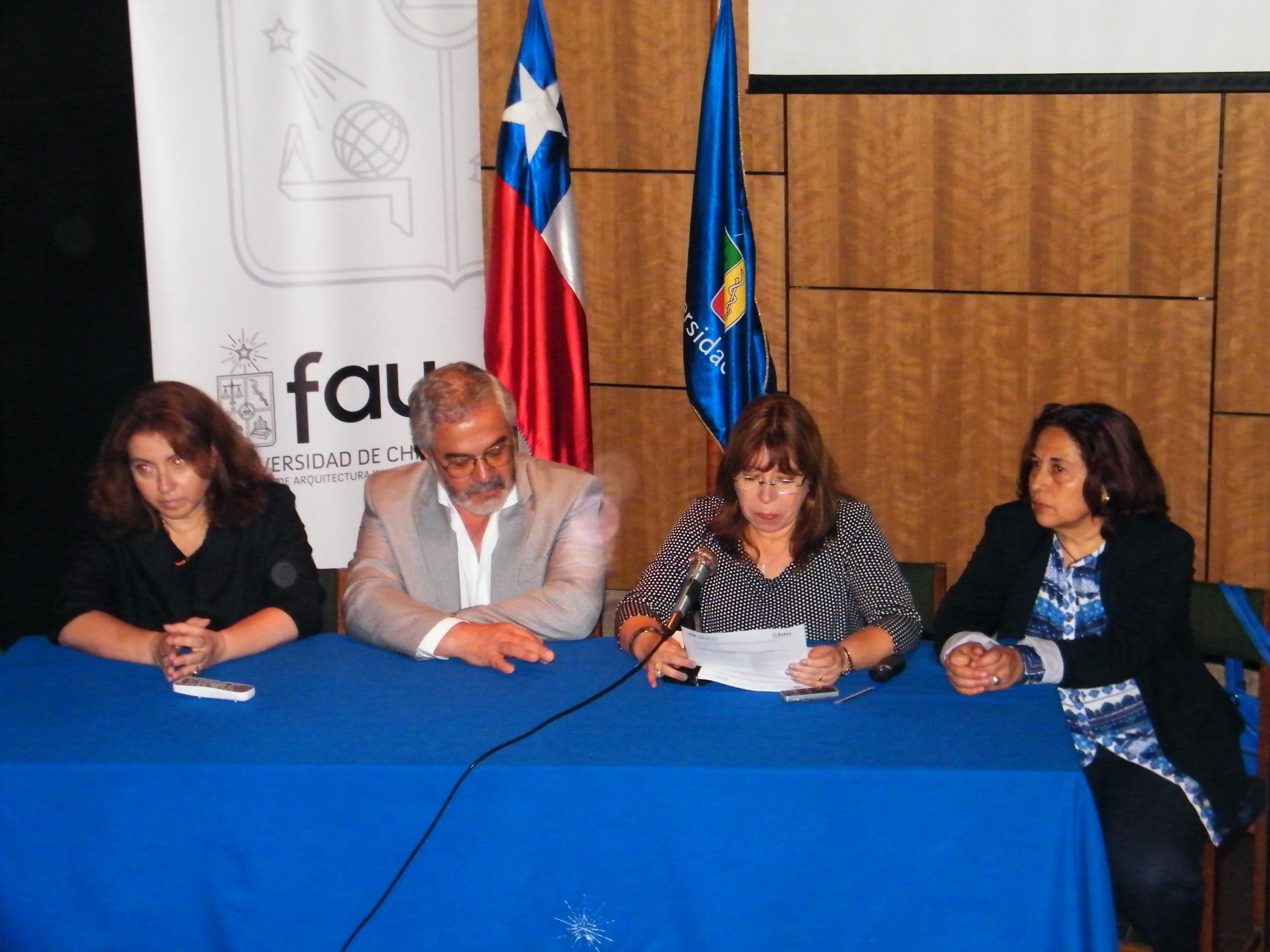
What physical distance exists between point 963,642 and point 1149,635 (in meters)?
0.35

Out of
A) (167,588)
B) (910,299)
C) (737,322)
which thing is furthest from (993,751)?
(910,299)

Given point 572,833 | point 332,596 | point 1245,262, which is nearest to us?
point 572,833

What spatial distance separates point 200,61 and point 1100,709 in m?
3.08

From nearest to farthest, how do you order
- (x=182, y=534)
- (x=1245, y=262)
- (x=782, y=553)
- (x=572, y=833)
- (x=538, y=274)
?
(x=572, y=833) < (x=782, y=553) < (x=182, y=534) < (x=1245, y=262) < (x=538, y=274)

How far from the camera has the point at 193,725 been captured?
7.73 feet

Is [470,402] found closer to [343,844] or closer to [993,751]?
[343,844]

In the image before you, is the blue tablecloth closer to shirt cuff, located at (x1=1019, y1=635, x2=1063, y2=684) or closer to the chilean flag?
shirt cuff, located at (x1=1019, y1=635, x2=1063, y2=684)

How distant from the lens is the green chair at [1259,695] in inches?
101

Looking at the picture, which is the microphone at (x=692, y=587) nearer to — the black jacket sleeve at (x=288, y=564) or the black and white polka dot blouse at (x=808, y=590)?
the black and white polka dot blouse at (x=808, y=590)

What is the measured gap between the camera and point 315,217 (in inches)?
165

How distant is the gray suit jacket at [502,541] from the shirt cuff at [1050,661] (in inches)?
35.6

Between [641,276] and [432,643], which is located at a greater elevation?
[641,276]

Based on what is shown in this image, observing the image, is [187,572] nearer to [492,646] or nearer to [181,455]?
[181,455]

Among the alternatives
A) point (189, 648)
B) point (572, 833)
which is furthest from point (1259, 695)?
point (189, 648)
